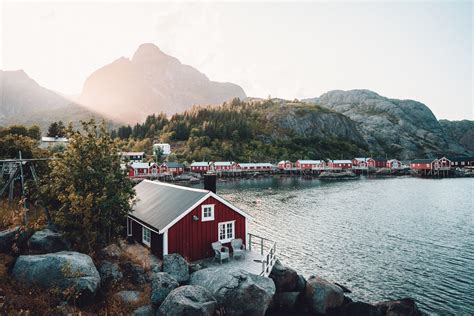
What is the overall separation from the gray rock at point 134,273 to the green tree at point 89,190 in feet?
7.46

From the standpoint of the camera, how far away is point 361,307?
17.6m

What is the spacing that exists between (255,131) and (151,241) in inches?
6829

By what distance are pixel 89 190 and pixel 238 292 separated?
1064cm

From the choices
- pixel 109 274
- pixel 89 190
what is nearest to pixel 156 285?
pixel 109 274

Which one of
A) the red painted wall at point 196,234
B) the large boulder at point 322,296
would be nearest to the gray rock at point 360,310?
the large boulder at point 322,296

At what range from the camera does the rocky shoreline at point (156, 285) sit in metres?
13.0

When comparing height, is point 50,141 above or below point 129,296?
above

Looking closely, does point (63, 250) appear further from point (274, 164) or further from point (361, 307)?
point (274, 164)

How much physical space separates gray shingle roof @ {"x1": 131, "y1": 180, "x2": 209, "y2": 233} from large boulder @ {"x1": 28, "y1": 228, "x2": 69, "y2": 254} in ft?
17.4

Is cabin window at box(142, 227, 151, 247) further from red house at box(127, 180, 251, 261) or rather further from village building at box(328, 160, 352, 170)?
village building at box(328, 160, 352, 170)

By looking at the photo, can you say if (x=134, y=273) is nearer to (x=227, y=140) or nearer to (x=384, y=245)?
(x=384, y=245)

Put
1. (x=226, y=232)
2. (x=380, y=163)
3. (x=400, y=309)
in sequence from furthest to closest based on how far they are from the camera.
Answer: (x=380, y=163) < (x=226, y=232) < (x=400, y=309)

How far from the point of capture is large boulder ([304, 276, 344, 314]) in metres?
17.9

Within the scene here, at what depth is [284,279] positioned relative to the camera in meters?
19.4
